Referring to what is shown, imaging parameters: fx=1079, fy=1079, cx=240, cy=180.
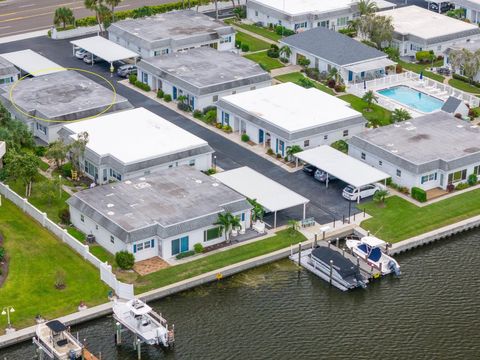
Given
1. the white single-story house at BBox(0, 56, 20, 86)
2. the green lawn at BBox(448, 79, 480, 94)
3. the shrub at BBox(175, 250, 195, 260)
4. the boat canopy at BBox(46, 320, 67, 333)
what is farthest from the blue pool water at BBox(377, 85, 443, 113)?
the boat canopy at BBox(46, 320, 67, 333)

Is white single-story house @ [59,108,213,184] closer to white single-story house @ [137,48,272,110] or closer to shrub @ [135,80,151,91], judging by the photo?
white single-story house @ [137,48,272,110]

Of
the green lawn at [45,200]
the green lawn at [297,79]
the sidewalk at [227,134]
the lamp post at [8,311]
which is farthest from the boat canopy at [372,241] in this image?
the green lawn at [297,79]

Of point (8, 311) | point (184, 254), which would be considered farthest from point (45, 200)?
point (8, 311)

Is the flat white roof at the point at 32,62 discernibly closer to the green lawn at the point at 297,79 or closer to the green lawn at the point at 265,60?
the green lawn at the point at 265,60

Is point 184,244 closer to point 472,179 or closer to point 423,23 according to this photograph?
point 472,179

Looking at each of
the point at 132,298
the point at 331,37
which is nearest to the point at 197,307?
the point at 132,298
